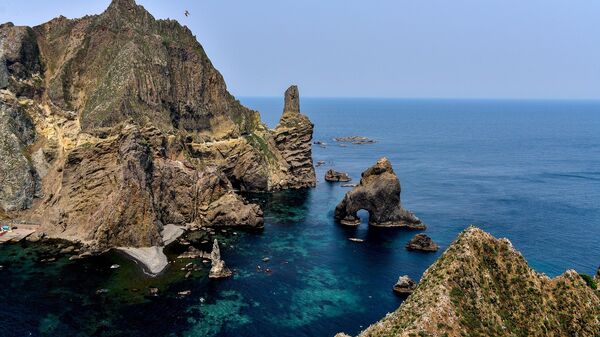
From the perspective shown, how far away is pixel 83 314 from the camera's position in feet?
304

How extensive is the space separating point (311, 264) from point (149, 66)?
101476 millimetres

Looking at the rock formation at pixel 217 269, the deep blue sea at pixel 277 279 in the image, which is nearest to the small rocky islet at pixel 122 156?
the rock formation at pixel 217 269

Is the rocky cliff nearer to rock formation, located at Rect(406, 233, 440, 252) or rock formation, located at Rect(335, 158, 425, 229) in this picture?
rock formation, located at Rect(335, 158, 425, 229)

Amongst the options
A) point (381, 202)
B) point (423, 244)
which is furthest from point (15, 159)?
point (423, 244)

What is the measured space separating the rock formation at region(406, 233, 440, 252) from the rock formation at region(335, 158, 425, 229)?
60.7 feet

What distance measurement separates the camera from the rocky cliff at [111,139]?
13712 centimetres

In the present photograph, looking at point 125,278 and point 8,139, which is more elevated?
point 8,139

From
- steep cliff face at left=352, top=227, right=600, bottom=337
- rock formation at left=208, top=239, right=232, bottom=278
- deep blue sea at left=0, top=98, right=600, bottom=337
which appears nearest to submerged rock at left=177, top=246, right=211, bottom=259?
deep blue sea at left=0, top=98, right=600, bottom=337

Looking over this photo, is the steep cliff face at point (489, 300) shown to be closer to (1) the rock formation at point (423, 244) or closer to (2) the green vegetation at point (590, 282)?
(2) the green vegetation at point (590, 282)

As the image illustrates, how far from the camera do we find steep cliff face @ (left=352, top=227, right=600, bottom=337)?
57844 millimetres

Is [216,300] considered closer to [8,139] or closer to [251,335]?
[251,335]

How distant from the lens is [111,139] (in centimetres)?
14450

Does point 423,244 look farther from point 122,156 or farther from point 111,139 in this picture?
point 111,139

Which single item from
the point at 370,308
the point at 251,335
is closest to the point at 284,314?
the point at 251,335
